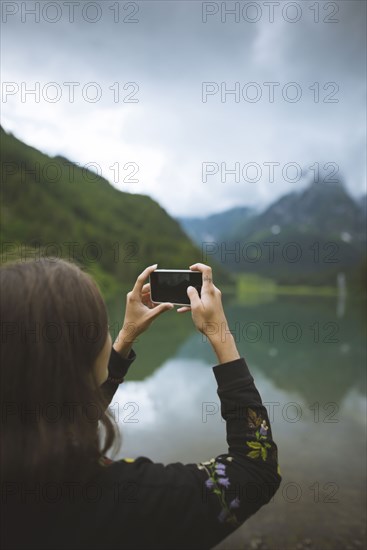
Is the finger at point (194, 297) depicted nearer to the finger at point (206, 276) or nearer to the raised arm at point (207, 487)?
the finger at point (206, 276)

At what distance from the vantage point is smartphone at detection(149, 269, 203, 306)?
1.08m

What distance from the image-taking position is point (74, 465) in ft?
2.52

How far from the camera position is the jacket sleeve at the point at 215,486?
762 mm

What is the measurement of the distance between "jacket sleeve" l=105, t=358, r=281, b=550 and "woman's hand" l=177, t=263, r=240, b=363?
0.06 metres

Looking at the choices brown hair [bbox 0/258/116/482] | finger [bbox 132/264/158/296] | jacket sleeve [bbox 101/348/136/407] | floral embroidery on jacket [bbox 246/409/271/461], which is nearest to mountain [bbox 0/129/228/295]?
brown hair [bbox 0/258/116/482]

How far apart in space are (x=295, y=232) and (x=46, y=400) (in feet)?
509

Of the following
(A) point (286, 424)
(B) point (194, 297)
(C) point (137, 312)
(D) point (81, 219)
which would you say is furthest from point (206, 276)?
(D) point (81, 219)

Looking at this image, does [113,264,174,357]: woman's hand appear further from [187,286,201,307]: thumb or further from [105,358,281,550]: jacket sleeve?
[105,358,281,550]: jacket sleeve

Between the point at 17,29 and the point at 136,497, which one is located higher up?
the point at 17,29

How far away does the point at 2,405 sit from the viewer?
0.75 m

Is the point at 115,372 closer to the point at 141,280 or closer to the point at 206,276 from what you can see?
the point at 141,280

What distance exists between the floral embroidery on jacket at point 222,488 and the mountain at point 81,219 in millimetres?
577

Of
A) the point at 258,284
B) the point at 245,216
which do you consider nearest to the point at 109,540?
the point at 258,284

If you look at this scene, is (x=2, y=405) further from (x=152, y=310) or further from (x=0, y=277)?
(x=152, y=310)
